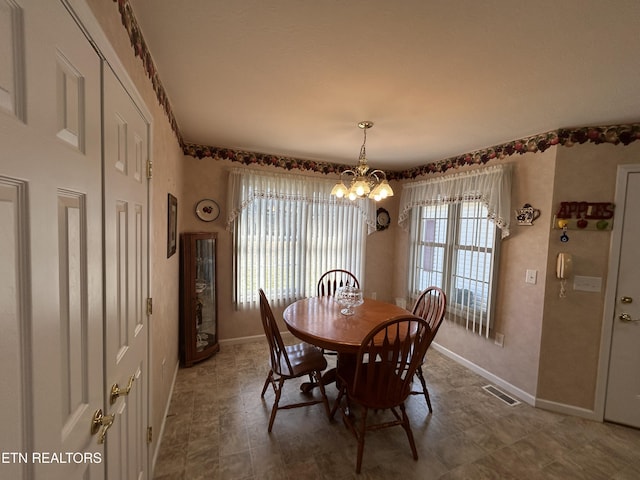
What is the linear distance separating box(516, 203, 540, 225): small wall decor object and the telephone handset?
1.20ft

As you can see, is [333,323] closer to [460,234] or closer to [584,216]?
[460,234]

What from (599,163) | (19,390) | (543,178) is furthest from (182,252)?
(599,163)

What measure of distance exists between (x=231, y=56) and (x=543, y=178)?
103 inches

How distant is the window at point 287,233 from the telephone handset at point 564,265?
2111 mm

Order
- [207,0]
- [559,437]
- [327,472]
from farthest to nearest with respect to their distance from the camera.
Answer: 1. [559,437]
2. [327,472]
3. [207,0]

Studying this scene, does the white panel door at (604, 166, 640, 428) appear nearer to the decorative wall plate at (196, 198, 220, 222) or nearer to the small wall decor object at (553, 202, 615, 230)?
the small wall decor object at (553, 202, 615, 230)

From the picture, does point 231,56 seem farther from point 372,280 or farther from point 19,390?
point 372,280

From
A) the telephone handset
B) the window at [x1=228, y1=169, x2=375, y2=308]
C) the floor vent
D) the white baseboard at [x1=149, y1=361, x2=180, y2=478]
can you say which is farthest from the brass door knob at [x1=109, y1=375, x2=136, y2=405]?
the telephone handset

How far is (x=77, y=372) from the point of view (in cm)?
72

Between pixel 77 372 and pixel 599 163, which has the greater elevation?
pixel 599 163

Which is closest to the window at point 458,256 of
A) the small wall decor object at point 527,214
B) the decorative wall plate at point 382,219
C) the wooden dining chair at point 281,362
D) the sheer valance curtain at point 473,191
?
the sheer valance curtain at point 473,191

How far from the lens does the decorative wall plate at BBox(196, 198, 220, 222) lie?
302 cm

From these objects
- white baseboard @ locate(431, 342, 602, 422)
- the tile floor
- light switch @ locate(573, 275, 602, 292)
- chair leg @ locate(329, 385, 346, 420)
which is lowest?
the tile floor

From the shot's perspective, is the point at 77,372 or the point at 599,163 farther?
the point at 599,163
